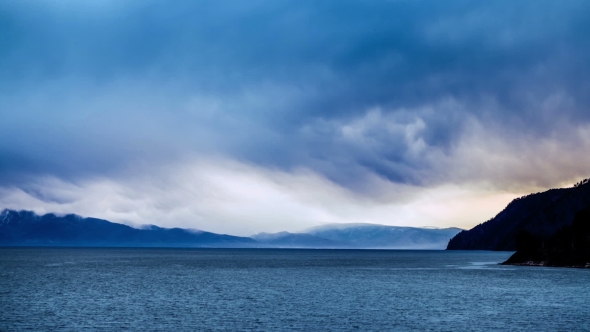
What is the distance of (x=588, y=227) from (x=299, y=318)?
536 feet

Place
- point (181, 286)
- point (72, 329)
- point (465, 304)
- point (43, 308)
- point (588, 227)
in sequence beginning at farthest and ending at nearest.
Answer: point (588, 227)
point (181, 286)
point (465, 304)
point (43, 308)
point (72, 329)

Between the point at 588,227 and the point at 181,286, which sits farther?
the point at 588,227

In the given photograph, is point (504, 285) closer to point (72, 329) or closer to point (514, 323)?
point (514, 323)

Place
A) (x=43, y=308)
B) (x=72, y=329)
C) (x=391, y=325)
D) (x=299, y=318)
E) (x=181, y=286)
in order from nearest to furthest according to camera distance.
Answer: (x=72, y=329) → (x=391, y=325) → (x=299, y=318) → (x=43, y=308) → (x=181, y=286)

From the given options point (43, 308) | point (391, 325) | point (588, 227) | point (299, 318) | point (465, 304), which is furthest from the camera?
point (588, 227)

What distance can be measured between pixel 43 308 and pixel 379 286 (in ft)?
241

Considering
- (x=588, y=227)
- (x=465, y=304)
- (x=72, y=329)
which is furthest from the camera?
(x=588, y=227)

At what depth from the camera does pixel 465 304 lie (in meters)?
89.0

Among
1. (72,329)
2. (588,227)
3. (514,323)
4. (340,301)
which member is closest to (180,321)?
(72,329)

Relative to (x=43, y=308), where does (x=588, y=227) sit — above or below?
above

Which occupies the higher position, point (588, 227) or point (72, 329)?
point (588, 227)

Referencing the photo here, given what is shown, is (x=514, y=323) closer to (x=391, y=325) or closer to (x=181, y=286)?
(x=391, y=325)

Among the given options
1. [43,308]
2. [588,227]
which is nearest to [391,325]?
[43,308]

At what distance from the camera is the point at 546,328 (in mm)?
65562
